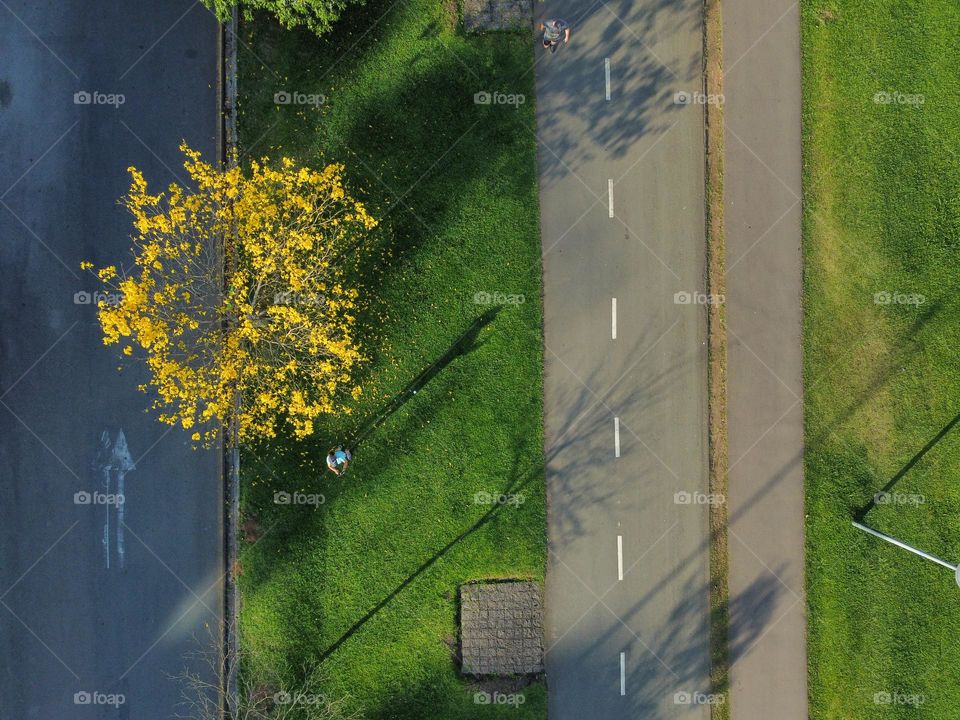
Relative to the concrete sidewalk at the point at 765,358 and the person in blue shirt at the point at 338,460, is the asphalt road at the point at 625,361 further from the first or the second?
the person in blue shirt at the point at 338,460

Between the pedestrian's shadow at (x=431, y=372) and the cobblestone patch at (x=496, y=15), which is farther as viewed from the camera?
the cobblestone patch at (x=496, y=15)

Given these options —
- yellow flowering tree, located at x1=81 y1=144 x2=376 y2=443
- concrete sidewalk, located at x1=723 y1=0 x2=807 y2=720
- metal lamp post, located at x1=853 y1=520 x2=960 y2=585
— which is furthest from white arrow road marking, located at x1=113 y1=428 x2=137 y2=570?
metal lamp post, located at x1=853 y1=520 x2=960 y2=585

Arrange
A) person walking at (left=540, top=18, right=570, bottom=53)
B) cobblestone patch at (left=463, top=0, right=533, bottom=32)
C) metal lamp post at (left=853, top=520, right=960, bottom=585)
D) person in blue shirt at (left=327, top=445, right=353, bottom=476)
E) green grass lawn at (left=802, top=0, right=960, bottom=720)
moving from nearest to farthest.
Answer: person in blue shirt at (left=327, top=445, right=353, bottom=476) → person walking at (left=540, top=18, right=570, bottom=53) → metal lamp post at (left=853, top=520, right=960, bottom=585) → cobblestone patch at (left=463, top=0, right=533, bottom=32) → green grass lawn at (left=802, top=0, right=960, bottom=720)

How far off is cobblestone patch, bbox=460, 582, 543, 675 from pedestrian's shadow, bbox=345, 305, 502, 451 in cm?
429

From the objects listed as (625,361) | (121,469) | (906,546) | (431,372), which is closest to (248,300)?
(431,372)

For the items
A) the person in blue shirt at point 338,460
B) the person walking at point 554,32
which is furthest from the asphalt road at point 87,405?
the person walking at point 554,32

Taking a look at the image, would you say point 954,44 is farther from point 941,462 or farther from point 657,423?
A: point 657,423

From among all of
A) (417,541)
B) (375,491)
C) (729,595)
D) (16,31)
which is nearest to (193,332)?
(375,491)

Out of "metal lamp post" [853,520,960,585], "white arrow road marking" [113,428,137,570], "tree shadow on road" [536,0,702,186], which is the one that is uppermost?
"tree shadow on road" [536,0,702,186]

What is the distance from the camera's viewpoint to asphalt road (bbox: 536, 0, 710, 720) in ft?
51.1

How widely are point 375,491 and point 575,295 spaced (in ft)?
21.3

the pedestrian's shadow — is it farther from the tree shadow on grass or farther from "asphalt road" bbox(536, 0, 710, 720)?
the tree shadow on grass

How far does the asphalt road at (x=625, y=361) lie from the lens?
15.6 metres

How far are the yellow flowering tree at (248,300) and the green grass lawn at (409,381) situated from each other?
98 centimetres
